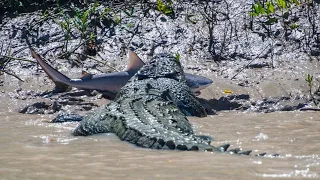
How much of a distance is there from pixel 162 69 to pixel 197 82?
0.47m

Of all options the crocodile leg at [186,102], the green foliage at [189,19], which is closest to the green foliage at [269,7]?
the green foliage at [189,19]

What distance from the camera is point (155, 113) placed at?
549cm

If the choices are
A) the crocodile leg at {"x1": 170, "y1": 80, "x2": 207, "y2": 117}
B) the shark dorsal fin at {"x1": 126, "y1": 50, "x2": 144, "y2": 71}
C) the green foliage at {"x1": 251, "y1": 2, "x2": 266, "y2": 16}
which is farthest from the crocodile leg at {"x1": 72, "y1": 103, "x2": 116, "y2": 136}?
the green foliage at {"x1": 251, "y1": 2, "x2": 266, "y2": 16}

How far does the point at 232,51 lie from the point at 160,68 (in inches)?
66.0

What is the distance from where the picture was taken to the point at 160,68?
7207 mm

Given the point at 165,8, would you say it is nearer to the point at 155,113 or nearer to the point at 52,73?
the point at 52,73

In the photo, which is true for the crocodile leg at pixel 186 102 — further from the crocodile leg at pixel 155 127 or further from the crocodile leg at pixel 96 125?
the crocodile leg at pixel 96 125

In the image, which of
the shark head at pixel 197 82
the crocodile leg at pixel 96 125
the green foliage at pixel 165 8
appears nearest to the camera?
the crocodile leg at pixel 96 125

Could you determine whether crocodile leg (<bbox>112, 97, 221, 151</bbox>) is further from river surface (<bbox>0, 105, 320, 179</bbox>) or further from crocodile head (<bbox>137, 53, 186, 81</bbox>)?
crocodile head (<bbox>137, 53, 186, 81</bbox>)

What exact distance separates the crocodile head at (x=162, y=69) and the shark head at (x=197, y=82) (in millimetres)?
188

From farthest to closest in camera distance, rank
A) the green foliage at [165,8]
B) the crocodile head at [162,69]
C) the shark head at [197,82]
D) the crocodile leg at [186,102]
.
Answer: the green foliage at [165,8] → the shark head at [197,82] → the crocodile head at [162,69] → the crocodile leg at [186,102]

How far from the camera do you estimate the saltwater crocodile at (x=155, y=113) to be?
4578mm

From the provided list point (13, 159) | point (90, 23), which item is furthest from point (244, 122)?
point (90, 23)

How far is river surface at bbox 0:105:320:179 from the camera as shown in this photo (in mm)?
3531
